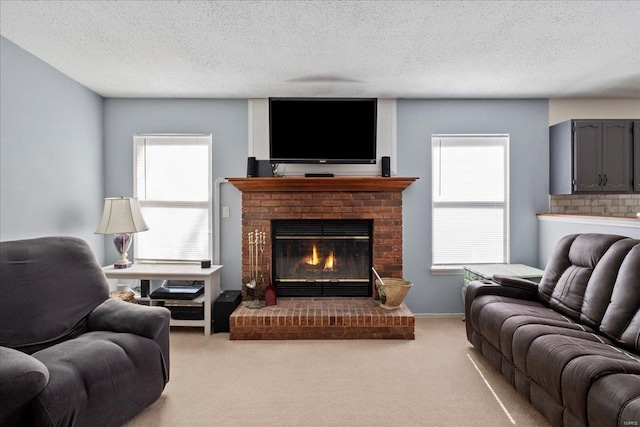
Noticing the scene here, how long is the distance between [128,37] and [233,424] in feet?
8.51

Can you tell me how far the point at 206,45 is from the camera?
2701 millimetres

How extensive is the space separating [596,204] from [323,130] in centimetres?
310

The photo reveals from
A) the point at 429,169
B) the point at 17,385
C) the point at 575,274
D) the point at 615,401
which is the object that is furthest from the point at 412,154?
the point at 17,385

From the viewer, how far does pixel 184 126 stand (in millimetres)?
4004

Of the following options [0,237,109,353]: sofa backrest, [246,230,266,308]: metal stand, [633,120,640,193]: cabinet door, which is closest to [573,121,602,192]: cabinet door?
[633,120,640,193]: cabinet door

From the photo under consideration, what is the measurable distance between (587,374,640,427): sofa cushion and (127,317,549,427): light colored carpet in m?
0.57

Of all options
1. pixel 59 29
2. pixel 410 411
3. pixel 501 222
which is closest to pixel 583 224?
pixel 501 222

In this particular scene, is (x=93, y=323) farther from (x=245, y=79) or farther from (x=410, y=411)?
(x=245, y=79)

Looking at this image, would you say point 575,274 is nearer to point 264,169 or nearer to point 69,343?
point 264,169

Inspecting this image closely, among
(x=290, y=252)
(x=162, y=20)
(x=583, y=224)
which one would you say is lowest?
(x=290, y=252)

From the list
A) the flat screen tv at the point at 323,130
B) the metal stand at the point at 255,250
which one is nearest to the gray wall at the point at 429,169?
the flat screen tv at the point at 323,130

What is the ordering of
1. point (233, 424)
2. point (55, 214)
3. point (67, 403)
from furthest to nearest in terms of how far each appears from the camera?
point (55, 214)
point (233, 424)
point (67, 403)

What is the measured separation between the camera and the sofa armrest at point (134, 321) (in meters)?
Result: 2.26

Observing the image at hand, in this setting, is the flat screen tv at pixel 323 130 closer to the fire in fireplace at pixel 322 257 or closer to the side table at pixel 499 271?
the fire in fireplace at pixel 322 257
